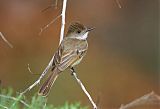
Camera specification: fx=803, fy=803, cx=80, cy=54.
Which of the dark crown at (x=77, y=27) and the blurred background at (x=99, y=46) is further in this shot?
the blurred background at (x=99, y=46)

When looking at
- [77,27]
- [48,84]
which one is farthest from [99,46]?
[48,84]

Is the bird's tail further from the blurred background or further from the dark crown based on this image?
the blurred background

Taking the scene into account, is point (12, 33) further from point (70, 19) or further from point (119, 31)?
point (119, 31)

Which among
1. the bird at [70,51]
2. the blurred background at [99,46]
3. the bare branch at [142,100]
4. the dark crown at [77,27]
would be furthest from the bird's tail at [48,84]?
the blurred background at [99,46]

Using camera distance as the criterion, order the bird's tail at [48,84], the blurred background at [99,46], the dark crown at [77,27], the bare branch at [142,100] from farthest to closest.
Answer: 1. the blurred background at [99,46]
2. the dark crown at [77,27]
3. the bird's tail at [48,84]
4. the bare branch at [142,100]

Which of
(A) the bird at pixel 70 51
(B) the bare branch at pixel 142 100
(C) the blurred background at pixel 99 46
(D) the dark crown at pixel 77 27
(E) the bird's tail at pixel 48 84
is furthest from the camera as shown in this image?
(C) the blurred background at pixel 99 46

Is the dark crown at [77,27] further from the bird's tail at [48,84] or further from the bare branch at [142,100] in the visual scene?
the bare branch at [142,100]
